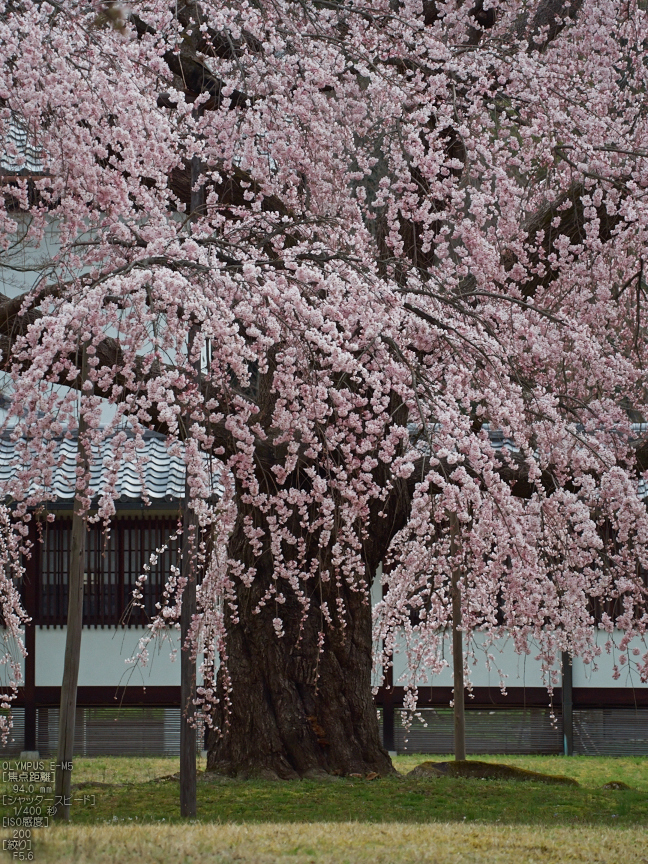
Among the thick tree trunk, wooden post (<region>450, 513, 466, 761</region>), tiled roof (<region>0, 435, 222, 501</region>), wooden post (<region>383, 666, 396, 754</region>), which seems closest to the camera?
the thick tree trunk

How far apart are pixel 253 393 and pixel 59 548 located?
3832mm

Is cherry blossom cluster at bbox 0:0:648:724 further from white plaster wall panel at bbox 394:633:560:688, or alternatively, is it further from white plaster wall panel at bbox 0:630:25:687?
white plaster wall panel at bbox 0:630:25:687

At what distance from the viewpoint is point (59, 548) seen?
34.1ft

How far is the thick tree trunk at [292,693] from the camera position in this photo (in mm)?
6785

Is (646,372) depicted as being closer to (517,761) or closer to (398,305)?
(398,305)

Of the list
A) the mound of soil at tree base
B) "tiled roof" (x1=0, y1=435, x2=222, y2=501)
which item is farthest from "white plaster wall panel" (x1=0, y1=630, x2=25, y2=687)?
the mound of soil at tree base

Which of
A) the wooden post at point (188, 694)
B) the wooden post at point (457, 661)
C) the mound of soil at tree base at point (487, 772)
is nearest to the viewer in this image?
the wooden post at point (188, 694)

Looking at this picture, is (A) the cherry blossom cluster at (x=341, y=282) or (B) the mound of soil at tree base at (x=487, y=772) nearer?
(A) the cherry blossom cluster at (x=341, y=282)

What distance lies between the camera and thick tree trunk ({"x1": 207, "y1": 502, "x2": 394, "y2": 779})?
6.79 metres

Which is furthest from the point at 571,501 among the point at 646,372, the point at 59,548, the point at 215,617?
the point at 59,548

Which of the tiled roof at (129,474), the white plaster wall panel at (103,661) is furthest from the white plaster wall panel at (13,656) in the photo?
the tiled roof at (129,474)

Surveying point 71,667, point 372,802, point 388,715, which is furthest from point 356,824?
point 388,715

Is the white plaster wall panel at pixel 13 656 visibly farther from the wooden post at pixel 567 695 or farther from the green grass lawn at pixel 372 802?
the wooden post at pixel 567 695

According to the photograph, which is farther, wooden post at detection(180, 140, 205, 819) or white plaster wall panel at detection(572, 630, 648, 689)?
white plaster wall panel at detection(572, 630, 648, 689)
